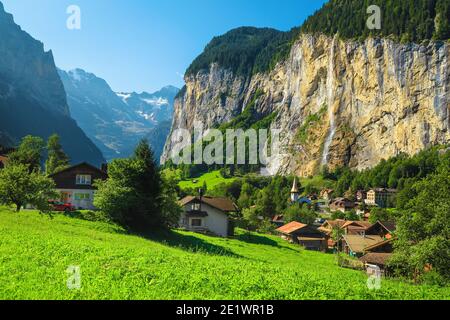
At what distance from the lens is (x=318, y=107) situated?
18525cm

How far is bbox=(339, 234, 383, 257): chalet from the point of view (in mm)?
64188

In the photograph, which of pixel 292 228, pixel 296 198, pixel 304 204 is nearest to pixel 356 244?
pixel 292 228

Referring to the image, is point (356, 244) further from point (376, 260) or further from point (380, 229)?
point (376, 260)

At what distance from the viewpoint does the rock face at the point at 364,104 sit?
138250 mm

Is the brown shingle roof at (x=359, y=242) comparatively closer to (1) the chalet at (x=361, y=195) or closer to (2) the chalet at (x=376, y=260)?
(2) the chalet at (x=376, y=260)

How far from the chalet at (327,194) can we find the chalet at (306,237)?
219 feet

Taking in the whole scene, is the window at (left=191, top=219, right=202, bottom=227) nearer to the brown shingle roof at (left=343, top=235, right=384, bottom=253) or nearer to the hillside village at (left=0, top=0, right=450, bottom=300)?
the hillside village at (left=0, top=0, right=450, bottom=300)

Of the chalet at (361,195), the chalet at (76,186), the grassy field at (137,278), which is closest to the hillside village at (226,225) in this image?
the chalet at (76,186)

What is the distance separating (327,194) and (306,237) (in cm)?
7454

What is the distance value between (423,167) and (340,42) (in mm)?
76587

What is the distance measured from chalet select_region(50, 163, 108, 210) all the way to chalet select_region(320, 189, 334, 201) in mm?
106991

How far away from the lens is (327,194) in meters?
145

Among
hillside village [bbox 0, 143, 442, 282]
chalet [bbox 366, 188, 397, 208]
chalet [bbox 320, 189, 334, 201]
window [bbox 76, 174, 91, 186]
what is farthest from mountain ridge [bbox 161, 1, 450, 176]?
window [bbox 76, 174, 91, 186]

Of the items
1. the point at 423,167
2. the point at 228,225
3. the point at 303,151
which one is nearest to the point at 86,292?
the point at 228,225
